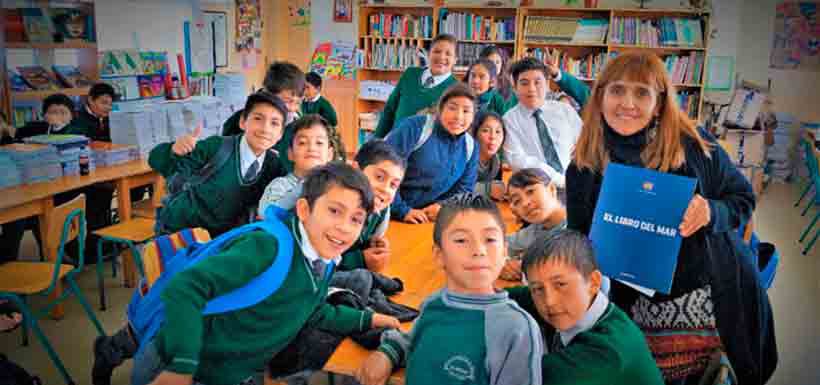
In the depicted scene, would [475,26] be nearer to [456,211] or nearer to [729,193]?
[729,193]

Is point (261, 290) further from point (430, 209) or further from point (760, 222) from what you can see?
point (760, 222)

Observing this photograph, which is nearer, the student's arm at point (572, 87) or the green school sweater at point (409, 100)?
the student's arm at point (572, 87)

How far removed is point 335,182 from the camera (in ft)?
6.09

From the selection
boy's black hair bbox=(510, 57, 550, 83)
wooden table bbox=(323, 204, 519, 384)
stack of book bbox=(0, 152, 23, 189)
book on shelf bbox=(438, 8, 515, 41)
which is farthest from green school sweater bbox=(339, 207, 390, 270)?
book on shelf bbox=(438, 8, 515, 41)

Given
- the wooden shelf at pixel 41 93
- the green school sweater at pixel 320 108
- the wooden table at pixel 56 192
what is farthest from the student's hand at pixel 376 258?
the wooden shelf at pixel 41 93

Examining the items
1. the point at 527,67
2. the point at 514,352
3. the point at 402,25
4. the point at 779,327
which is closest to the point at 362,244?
the point at 514,352

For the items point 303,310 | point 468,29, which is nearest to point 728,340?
point 303,310

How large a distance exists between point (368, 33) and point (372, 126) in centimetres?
112

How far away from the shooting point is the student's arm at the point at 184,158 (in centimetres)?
284

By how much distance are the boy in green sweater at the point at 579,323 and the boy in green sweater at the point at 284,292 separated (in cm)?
45

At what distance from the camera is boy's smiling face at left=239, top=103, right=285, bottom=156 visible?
282 cm

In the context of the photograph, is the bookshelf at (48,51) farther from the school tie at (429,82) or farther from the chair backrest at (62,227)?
the school tie at (429,82)

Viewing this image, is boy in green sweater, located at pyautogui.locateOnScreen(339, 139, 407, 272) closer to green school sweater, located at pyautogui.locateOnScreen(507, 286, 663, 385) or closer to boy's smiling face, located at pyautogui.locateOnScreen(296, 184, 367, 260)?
boy's smiling face, located at pyautogui.locateOnScreen(296, 184, 367, 260)

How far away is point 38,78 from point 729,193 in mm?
5532
